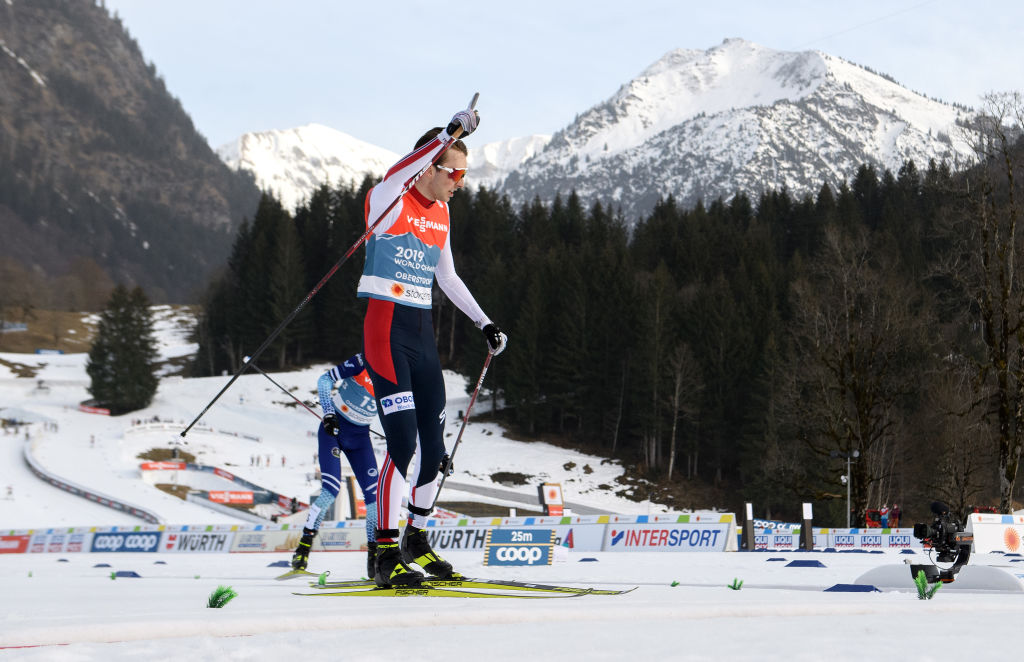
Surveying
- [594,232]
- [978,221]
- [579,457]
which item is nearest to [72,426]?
[579,457]

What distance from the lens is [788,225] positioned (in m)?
96.4

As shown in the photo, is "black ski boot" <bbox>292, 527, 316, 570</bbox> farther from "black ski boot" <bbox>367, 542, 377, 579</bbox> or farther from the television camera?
the television camera

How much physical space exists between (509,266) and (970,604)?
8892cm

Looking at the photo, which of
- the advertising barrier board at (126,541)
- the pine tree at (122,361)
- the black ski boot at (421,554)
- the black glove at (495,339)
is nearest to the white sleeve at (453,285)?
the black glove at (495,339)

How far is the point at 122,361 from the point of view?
243 ft

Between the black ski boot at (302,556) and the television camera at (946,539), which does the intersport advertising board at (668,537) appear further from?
the television camera at (946,539)

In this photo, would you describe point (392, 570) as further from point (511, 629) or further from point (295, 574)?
point (295, 574)

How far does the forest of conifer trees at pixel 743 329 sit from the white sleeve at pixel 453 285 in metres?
16.3

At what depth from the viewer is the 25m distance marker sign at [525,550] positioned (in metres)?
11.3

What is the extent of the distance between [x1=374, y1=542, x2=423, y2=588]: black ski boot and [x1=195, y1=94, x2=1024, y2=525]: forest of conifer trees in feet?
57.3

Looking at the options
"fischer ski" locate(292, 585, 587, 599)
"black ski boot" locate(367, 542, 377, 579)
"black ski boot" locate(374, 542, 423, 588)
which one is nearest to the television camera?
"fischer ski" locate(292, 585, 587, 599)

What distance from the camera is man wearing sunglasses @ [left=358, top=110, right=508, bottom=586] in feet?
19.7

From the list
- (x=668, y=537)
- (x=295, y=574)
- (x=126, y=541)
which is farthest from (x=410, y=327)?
(x=126, y=541)

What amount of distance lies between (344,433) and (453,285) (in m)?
3.36
